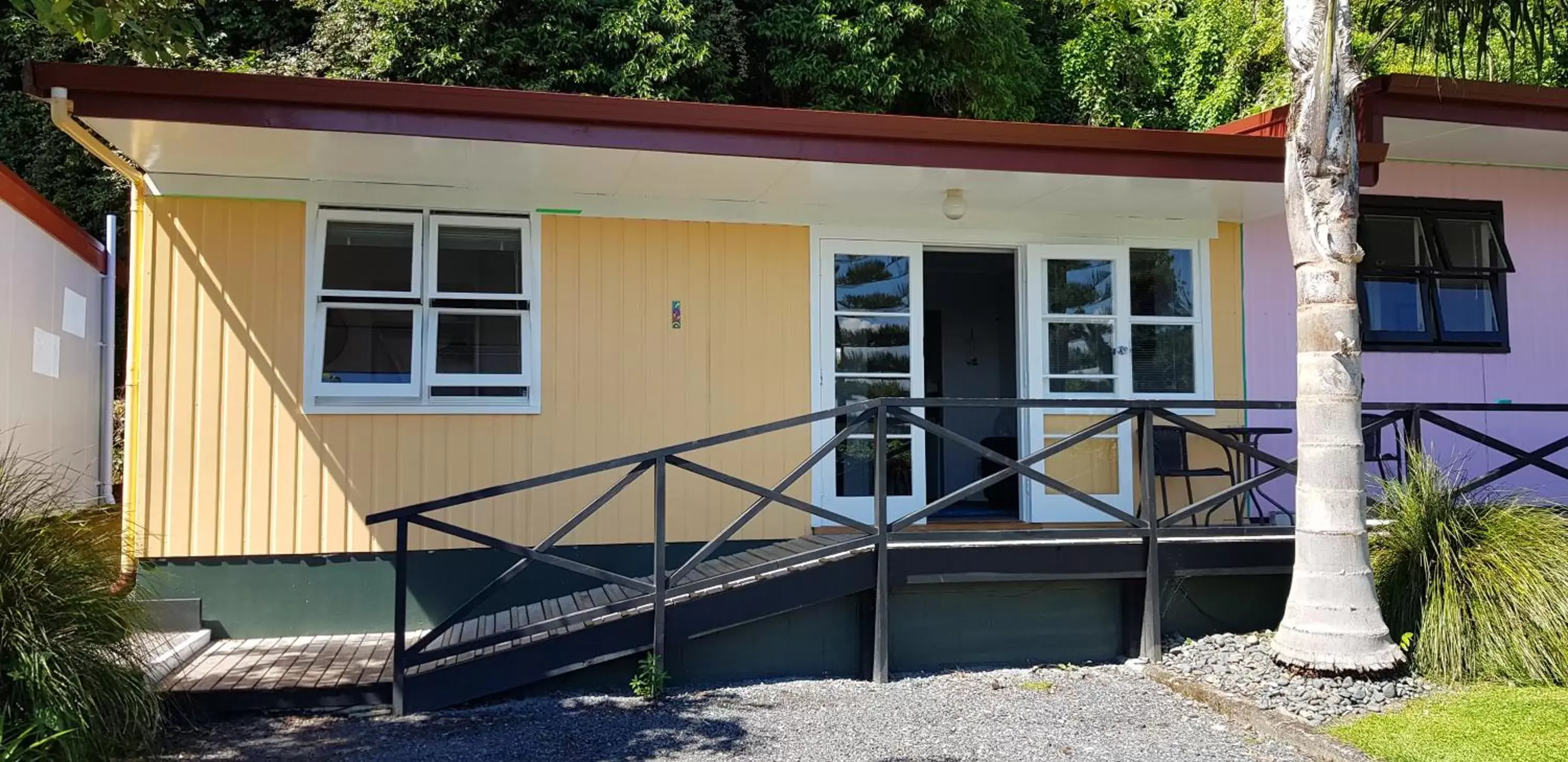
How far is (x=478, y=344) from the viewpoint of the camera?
620cm

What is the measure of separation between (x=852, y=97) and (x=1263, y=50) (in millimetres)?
5468

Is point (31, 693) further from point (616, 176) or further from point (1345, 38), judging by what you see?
point (1345, 38)

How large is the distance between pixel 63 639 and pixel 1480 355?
858cm

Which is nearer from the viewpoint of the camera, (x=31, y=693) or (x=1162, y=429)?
(x=31, y=693)

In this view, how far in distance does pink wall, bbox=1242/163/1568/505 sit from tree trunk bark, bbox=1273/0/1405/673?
242cm

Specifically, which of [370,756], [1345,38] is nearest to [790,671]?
[370,756]

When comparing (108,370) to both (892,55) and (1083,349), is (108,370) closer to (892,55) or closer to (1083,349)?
(1083,349)

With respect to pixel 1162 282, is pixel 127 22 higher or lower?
higher

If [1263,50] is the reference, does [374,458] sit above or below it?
below

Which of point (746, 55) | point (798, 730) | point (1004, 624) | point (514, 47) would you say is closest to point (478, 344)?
point (798, 730)

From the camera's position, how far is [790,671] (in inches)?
210

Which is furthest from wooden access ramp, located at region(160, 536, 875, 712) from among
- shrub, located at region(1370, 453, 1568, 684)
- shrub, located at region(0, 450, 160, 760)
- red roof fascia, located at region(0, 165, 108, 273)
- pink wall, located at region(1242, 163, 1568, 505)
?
pink wall, located at region(1242, 163, 1568, 505)

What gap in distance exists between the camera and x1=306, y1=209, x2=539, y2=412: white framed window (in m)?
6.00

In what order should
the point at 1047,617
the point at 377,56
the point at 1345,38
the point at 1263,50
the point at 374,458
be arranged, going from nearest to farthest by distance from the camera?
the point at 1345,38 < the point at 1047,617 < the point at 374,458 < the point at 377,56 < the point at 1263,50
